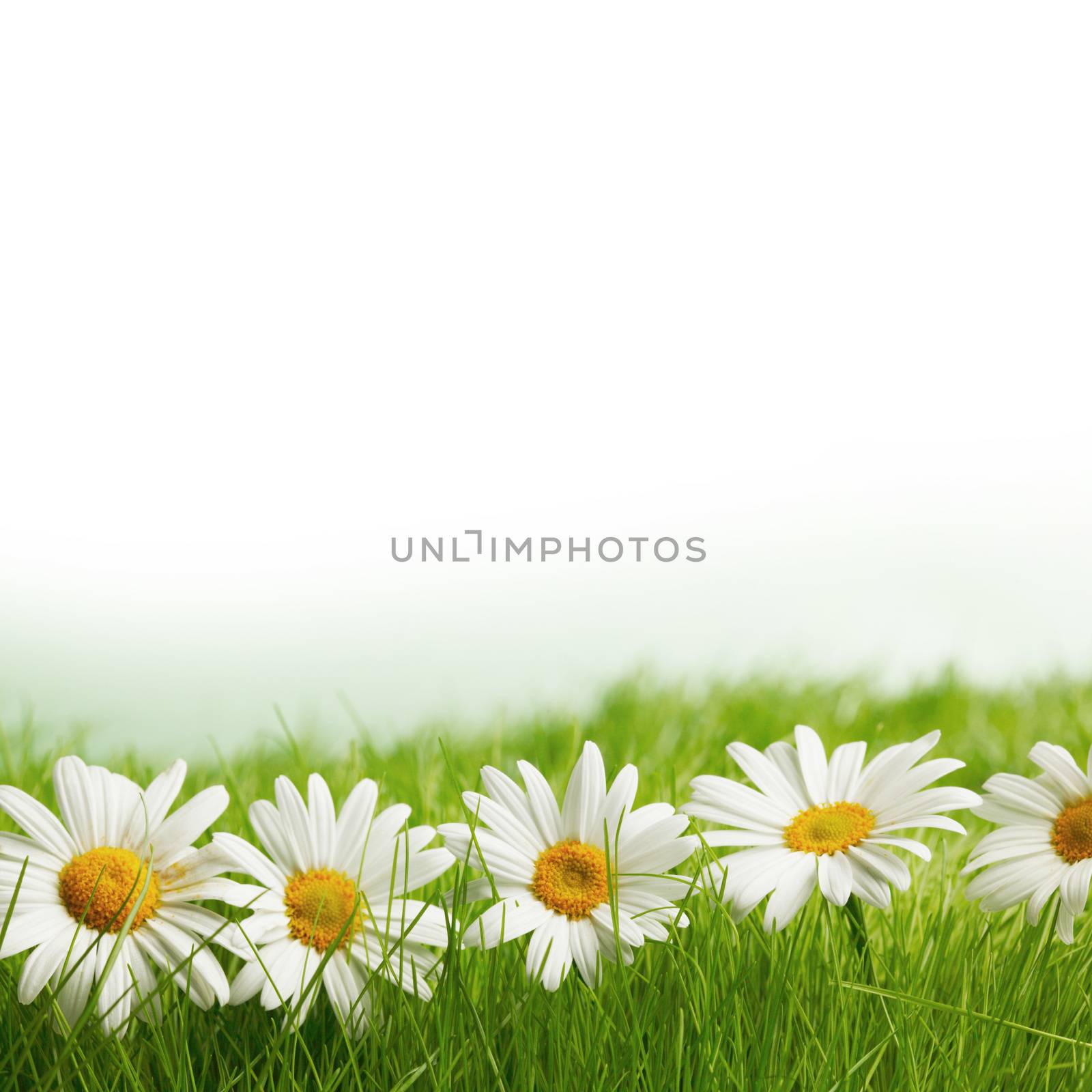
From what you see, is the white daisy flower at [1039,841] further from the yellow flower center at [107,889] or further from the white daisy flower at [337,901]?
the yellow flower center at [107,889]

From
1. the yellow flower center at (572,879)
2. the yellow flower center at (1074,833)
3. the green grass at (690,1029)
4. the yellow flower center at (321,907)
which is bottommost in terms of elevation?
the green grass at (690,1029)

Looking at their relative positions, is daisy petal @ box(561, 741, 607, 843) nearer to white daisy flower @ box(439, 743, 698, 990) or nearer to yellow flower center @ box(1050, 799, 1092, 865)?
white daisy flower @ box(439, 743, 698, 990)

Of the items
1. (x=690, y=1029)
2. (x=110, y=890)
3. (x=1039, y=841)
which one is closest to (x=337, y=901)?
(x=110, y=890)

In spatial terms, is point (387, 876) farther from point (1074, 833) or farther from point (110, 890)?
point (1074, 833)

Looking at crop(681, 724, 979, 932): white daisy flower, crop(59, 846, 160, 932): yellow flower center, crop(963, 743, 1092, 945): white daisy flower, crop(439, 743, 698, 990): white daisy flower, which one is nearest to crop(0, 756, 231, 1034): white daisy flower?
crop(59, 846, 160, 932): yellow flower center

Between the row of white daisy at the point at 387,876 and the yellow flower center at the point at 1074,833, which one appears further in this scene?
the yellow flower center at the point at 1074,833

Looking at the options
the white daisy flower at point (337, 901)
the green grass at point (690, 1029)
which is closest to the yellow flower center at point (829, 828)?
the green grass at point (690, 1029)

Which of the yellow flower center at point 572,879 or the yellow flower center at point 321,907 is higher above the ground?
the yellow flower center at point 572,879
